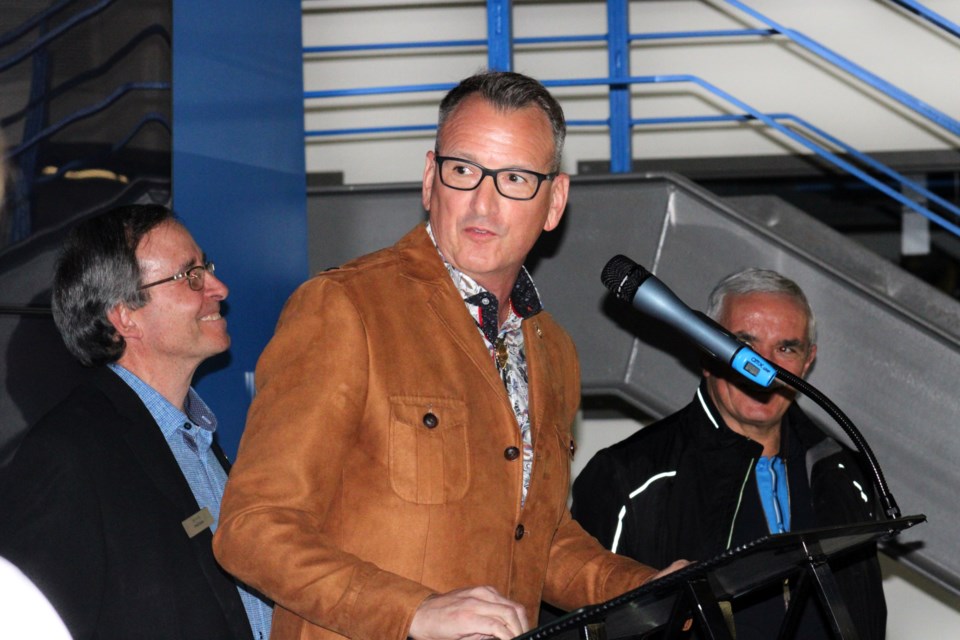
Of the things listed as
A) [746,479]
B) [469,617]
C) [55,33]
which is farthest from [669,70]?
[469,617]

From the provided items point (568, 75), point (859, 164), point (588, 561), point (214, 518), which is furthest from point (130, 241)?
point (859, 164)

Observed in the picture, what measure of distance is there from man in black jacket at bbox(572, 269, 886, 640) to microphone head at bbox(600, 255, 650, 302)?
807 millimetres

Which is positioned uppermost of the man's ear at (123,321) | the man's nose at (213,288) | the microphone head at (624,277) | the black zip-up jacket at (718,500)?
the microphone head at (624,277)

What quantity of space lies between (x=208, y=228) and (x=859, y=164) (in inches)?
121

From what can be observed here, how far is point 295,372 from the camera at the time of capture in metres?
1.61

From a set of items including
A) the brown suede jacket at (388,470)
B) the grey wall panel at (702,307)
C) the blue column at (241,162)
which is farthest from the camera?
the grey wall panel at (702,307)

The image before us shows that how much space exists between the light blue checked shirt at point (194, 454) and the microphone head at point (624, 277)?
2.99 ft

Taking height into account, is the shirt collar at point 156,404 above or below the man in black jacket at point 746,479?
above

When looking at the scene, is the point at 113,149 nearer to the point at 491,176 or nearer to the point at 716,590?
the point at 491,176

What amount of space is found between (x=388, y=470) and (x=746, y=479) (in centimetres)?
124

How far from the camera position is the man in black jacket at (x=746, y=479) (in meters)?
2.62

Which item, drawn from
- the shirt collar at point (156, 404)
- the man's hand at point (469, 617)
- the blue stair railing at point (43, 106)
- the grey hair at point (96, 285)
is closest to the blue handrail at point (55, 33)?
the blue stair railing at point (43, 106)

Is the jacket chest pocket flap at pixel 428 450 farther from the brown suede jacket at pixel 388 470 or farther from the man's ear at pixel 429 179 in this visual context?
the man's ear at pixel 429 179

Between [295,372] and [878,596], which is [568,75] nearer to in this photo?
[878,596]
